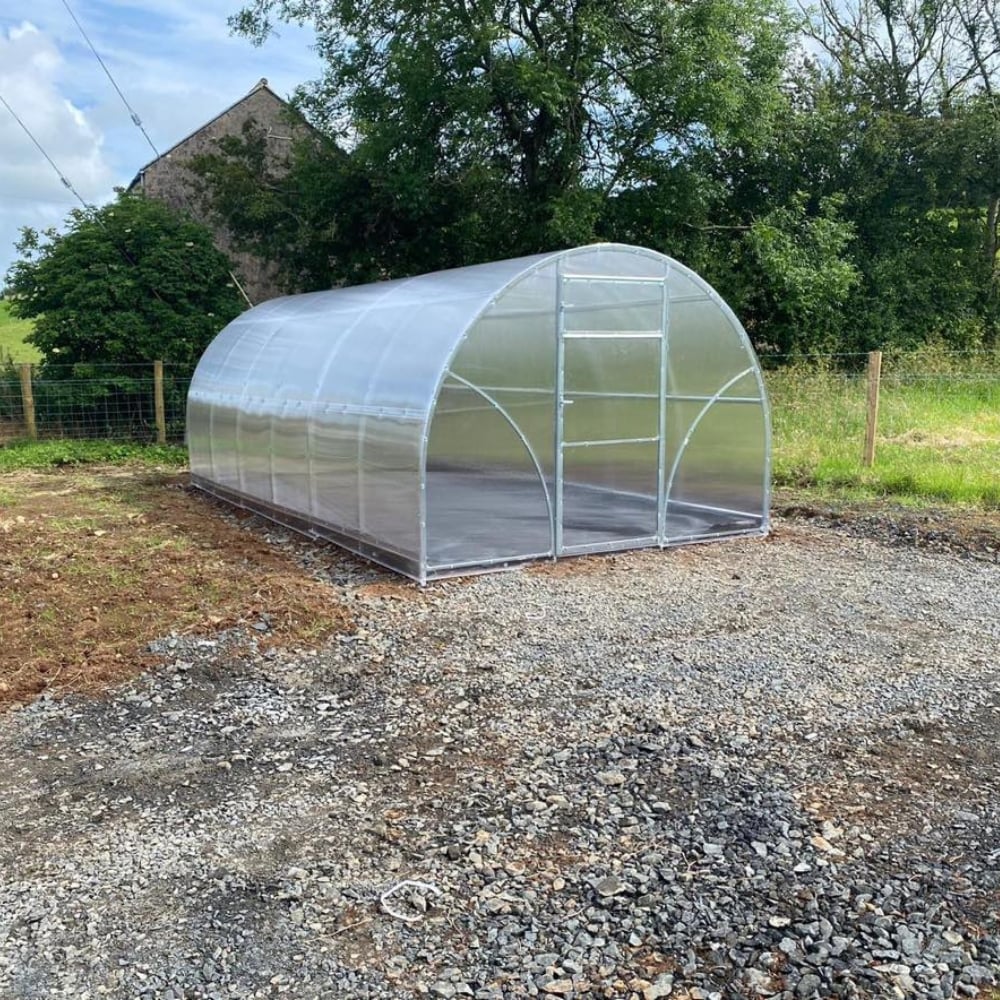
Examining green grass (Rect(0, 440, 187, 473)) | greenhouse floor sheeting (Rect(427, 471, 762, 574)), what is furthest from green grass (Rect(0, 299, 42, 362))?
greenhouse floor sheeting (Rect(427, 471, 762, 574))

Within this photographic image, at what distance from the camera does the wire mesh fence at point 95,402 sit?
15.1 meters

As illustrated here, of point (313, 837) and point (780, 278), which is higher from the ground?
point (780, 278)

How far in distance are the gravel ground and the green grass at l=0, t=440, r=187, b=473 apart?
29.2ft

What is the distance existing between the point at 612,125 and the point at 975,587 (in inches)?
419

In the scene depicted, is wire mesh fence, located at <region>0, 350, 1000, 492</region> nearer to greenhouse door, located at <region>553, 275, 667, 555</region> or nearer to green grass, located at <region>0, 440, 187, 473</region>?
green grass, located at <region>0, 440, 187, 473</region>

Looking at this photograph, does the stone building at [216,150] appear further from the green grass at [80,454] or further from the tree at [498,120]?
the green grass at [80,454]

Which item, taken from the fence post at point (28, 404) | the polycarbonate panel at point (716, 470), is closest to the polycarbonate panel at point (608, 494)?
the polycarbonate panel at point (716, 470)

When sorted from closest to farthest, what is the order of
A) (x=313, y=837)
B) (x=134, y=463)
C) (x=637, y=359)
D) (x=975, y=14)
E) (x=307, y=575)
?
(x=313, y=837) → (x=307, y=575) → (x=637, y=359) → (x=134, y=463) → (x=975, y=14)

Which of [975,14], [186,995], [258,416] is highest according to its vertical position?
[975,14]

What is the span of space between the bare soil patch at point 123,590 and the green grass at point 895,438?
651 centimetres

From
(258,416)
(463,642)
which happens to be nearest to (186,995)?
(463,642)

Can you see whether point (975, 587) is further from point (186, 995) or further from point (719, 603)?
point (186, 995)

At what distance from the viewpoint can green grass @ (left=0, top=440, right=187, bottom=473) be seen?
548 inches

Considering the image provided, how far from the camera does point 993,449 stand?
1262 cm
